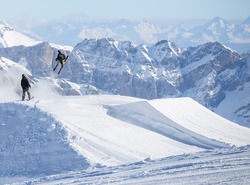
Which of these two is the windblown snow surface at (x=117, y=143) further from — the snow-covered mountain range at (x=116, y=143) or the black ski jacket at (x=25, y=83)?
the black ski jacket at (x=25, y=83)

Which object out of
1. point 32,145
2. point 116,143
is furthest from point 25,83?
point 116,143

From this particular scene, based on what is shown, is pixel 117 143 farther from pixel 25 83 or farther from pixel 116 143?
pixel 25 83

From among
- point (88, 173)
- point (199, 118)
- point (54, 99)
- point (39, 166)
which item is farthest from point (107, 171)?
point (199, 118)

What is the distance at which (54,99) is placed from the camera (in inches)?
1832

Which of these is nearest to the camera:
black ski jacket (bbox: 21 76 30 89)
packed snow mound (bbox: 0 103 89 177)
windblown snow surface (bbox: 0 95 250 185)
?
windblown snow surface (bbox: 0 95 250 185)

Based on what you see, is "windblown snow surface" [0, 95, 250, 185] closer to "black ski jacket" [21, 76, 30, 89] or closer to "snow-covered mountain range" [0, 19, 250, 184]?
"snow-covered mountain range" [0, 19, 250, 184]

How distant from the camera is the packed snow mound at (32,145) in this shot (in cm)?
3491

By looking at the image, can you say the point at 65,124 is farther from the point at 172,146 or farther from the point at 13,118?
the point at 172,146

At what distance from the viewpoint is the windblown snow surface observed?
2461cm

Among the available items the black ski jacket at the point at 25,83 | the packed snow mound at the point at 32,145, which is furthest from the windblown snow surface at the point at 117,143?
the black ski jacket at the point at 25,83

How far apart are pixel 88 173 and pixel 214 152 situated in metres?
6.74

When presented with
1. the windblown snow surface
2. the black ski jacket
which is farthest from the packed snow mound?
the black ski jacket

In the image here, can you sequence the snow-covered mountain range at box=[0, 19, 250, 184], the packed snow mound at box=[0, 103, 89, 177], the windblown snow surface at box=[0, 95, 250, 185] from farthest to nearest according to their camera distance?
the packed snow mound at box=[0, 103, 89, 177]
the snow-covered mountain range at box=[0, 19, 250, 184]
the windblown snow surface at box=[0, 95, 250, 185]

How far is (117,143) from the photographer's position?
39438mm
